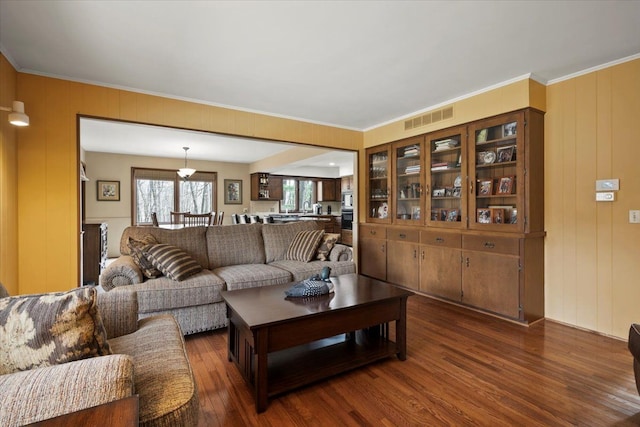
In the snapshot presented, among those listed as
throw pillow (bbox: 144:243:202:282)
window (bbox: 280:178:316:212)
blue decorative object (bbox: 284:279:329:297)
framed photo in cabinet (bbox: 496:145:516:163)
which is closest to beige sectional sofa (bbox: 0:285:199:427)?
blue decorative object (bbox: 284:279:329:297)

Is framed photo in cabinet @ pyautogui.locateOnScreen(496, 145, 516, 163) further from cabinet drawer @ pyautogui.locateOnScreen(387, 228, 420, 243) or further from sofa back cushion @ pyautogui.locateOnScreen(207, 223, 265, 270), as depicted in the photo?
sofa back cushion @ pyautogui.locateOnScreen(207, 223, 265, 270)

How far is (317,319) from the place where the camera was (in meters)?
2.05

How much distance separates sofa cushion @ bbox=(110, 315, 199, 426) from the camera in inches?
43.6

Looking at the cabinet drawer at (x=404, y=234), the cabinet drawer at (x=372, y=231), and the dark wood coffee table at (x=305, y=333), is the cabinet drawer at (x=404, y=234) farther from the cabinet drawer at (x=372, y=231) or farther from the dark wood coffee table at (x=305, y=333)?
the dark wood coffee table at (x=305, y=333)

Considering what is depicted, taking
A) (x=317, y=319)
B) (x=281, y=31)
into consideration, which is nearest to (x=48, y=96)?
(x=281, y=31)

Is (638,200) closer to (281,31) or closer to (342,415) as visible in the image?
(342,415)

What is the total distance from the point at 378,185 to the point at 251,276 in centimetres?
283

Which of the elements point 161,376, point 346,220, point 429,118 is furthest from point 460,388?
point 346,220

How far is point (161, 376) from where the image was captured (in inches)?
49.8

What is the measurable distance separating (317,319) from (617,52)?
10.9ft

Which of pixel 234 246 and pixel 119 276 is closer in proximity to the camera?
pixel 119 276

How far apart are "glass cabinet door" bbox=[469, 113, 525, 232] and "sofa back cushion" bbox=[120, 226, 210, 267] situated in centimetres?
305

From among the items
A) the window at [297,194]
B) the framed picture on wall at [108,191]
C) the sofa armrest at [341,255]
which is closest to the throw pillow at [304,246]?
the sofa armrest at [341,255]

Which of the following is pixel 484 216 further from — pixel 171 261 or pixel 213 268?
pixel 171 261
